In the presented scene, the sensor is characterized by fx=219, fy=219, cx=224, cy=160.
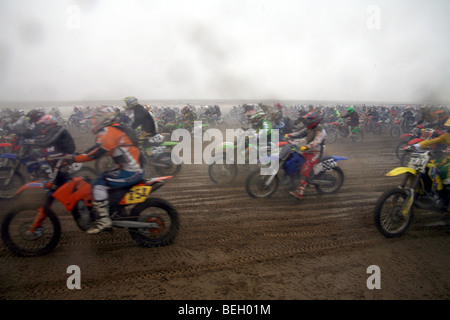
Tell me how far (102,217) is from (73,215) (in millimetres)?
443

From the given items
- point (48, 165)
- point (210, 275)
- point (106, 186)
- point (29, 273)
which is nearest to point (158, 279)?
point (210, 275)

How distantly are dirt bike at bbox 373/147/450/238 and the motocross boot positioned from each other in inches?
164

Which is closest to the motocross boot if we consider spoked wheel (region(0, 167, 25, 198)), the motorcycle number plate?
the motorcycle number plate

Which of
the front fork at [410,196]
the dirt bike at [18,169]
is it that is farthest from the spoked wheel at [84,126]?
the front fork at [410,196]

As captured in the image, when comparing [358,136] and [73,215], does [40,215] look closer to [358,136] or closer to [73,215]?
[73,215]

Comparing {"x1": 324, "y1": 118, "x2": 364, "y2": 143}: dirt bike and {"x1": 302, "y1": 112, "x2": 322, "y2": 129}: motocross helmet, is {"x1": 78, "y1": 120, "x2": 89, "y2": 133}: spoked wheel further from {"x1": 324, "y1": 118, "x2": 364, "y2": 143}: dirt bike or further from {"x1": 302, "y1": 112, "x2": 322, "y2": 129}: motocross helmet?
{"x1": 302, "y1": 112, "x2": 322, "y2": 129}: motocross helmet

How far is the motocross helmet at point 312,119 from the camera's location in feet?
15.8

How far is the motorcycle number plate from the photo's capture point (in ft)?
10.4

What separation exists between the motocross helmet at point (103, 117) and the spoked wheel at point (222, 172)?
3198 mm

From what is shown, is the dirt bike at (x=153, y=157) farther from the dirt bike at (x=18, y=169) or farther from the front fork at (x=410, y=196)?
the front fork at (x=410, y=196)

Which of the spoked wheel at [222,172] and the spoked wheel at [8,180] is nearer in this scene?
the spoked wheel at [8,180]

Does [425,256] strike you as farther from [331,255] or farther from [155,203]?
[155,203]

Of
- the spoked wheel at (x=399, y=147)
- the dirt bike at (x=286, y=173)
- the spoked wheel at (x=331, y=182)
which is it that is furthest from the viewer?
the spoked wheel at (x=399, y=147)

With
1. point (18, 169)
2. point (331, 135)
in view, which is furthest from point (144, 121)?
point (331, 135)
